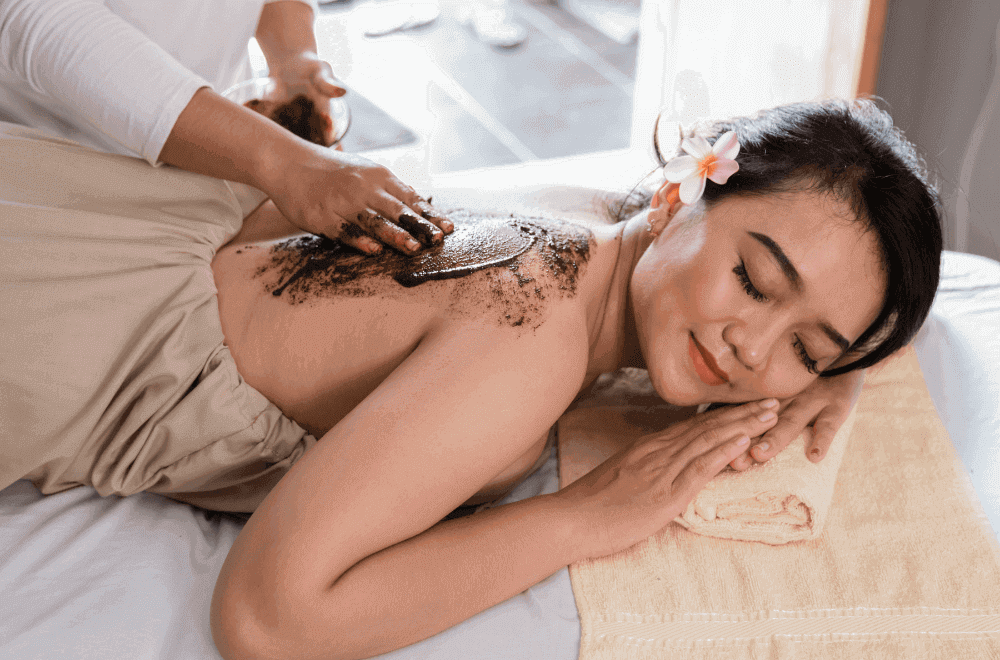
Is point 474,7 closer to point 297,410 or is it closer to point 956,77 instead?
point 956,77

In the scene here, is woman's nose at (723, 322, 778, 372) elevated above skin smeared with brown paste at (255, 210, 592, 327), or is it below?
below

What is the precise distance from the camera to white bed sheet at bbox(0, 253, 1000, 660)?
991 millimetres

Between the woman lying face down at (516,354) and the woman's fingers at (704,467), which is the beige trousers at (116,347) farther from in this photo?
the woman's fingers at (704,467)

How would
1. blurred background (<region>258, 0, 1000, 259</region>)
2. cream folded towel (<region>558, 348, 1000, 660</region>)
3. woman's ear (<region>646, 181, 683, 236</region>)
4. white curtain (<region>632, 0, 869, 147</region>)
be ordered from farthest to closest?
white curtain (<region>632, 0, 869, 147</region>), blurred background (<region>258, 0, 1000, 259</region>), woman's ear (<region>646, 181, 683, 236</region>), cream folded towel (<region>558, 348, 1000, 660</region>)

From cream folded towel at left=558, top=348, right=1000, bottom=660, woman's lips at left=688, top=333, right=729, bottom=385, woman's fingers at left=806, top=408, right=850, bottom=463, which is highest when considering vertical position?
woman's lips at left=688, top=333, right=729, bottom=385

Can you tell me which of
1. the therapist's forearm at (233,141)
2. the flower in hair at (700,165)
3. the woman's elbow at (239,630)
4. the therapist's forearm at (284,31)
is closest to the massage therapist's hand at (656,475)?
the flower in hair at (700,165)

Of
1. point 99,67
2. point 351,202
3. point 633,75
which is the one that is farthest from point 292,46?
point 633,75

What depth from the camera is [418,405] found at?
1.00 meters

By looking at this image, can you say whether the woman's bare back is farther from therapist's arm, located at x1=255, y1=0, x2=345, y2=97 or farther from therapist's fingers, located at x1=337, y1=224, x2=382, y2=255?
therapist's arm, located at x1=255, y1=0, x2=345, y2=97

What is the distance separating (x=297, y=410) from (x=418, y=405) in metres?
0.31

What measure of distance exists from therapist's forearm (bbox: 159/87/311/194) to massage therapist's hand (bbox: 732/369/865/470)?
2.70ft

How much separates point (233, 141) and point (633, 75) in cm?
307

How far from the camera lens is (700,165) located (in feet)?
3.95

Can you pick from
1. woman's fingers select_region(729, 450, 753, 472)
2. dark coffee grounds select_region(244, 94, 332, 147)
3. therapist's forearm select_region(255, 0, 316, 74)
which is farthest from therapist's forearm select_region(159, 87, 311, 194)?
woman's fingers select_region(729, 450, 753, 472)
